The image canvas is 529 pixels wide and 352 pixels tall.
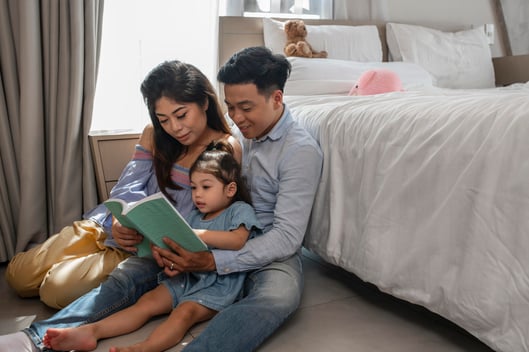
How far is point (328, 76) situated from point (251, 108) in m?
0.98

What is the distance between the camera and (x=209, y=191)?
1.30 meters

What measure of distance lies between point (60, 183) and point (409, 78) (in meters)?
1.64

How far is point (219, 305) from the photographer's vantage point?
1210 millimetres

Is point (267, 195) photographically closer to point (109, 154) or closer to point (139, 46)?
point (109, 154)

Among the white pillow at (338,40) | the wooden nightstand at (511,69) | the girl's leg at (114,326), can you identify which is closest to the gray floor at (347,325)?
the girl's leg at (114,326)

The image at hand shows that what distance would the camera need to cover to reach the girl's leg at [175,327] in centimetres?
106

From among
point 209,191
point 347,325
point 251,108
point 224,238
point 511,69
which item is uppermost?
point 511,69

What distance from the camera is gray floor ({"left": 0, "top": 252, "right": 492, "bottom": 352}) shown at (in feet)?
3.70

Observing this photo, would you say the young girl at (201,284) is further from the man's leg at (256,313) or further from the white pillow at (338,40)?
the white pillow at (338,40)

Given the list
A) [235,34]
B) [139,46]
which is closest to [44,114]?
[139,46]

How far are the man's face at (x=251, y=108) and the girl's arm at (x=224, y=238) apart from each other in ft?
1.01

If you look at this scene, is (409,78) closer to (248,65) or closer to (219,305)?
(248,65)

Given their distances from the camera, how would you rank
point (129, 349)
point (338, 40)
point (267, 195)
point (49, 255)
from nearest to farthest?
1. point (129, 349)
2. point (267, 195)
3. point (49, 255)
4. point (338, 40)

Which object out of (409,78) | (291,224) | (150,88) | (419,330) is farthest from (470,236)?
(409,78)
